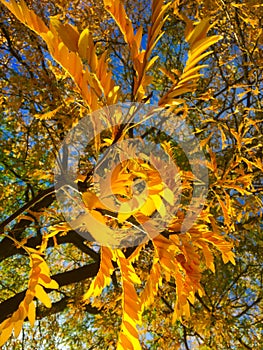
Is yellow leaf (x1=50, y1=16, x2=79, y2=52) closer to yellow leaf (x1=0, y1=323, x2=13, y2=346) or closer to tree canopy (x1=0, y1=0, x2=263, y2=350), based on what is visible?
tree canopy (x1=0, y1=0, x2=263, y2=350)

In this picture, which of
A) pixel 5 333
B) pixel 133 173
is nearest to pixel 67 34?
pixel 133 173

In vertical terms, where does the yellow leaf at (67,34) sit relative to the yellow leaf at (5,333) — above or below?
above

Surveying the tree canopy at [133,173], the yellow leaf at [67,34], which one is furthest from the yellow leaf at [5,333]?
the yellow leaf at [67,34]

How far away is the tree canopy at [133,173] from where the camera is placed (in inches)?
28.4

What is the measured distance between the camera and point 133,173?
2.49 feet

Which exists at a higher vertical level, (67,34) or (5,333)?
(67,34)

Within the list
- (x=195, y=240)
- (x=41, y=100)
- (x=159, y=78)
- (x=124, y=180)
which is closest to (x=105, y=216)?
(x=124, y=180)

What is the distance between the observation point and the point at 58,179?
94 cm

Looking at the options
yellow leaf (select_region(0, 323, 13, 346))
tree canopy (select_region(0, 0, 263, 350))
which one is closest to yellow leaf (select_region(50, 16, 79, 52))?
tree canopy (select_region(0, 0, 263, 350))

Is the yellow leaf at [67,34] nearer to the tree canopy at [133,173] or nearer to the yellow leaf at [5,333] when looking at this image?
the tree canopy at [133,173]

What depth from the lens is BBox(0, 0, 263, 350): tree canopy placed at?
0.72 metres

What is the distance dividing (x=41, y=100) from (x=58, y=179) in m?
3.42

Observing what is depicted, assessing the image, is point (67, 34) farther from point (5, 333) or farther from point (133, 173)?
point (5, 333)

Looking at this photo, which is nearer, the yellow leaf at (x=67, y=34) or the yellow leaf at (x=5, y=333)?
the yellow leaf at (x=67, y=34)
